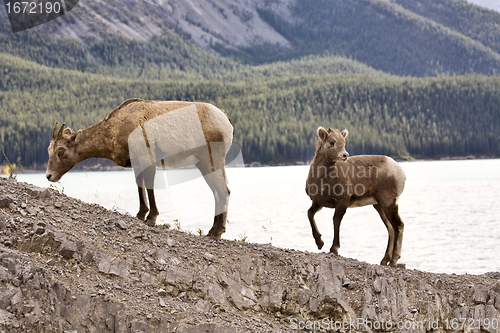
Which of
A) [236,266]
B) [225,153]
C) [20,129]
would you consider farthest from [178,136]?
[20,129]

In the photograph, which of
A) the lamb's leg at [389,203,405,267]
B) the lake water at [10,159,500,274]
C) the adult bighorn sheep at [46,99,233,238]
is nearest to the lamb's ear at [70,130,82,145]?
the adult bighorn sheep at [46,99,233,238]

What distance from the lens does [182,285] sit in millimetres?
8445

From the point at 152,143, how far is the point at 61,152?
1.74 meters

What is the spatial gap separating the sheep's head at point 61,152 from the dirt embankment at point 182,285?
0.42m

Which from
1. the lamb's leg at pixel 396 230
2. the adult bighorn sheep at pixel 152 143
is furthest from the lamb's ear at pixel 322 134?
the lamb's leg at pixel 396 230

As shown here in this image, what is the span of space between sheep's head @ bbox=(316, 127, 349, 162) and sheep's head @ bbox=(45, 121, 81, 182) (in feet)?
15.1

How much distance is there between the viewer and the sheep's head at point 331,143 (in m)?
10.5

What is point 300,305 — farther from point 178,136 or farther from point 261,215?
point 261,215

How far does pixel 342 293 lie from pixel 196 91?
135910mm

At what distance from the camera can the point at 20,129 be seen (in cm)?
9550

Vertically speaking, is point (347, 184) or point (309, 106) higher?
point (347, 184)

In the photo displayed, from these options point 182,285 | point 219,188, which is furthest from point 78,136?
point 182,285

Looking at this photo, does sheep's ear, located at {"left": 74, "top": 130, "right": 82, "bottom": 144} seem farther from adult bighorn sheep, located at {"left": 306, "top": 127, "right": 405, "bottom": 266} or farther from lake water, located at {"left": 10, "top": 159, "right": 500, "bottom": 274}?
adult bighorn sheep, located at {"left": 306, "top": 127, "right": 405, "bottom": 266}

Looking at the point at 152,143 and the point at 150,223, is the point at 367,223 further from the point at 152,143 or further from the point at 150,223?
Result: the point at 152,143
